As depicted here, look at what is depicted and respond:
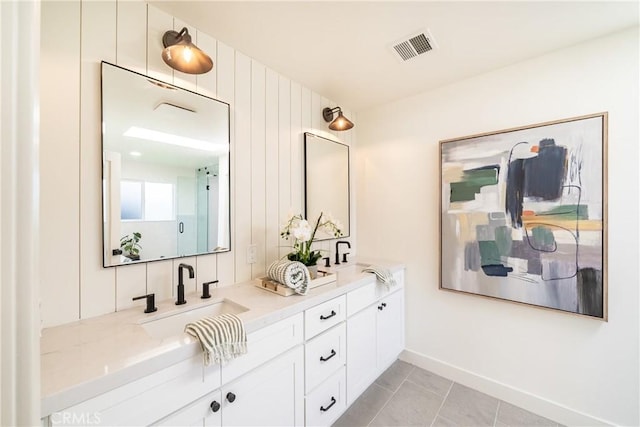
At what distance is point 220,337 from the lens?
974mm

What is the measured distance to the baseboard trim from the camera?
5.25 ft

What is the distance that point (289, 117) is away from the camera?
2.05 meters

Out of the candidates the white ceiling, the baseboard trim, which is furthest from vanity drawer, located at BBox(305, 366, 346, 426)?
the white ceiling

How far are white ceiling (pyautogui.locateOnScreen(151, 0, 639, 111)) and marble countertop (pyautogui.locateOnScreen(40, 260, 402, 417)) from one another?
5.28 feet

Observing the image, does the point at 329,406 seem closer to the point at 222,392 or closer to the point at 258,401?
the point at 258,401

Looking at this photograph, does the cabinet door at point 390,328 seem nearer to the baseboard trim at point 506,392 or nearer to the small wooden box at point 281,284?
the baseboard trim at point 506,392

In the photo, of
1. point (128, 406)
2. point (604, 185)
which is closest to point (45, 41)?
point (128, 406)

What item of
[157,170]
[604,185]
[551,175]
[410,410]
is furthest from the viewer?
[410,410]

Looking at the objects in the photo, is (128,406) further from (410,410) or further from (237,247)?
(410,410)

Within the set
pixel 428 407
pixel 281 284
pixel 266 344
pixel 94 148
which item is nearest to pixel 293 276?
pixel 281 284

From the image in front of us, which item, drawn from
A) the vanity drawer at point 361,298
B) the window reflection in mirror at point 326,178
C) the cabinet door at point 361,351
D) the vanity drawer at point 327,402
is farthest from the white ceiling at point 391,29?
the vanity drawer at point 327,402

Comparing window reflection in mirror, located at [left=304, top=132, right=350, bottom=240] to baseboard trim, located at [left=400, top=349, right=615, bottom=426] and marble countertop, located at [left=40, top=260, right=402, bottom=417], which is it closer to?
marble countertop, located at [left=40, top=260, right=402, bottom=417]

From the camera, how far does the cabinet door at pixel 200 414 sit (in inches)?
35.4

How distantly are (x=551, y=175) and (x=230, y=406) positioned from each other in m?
2.25
